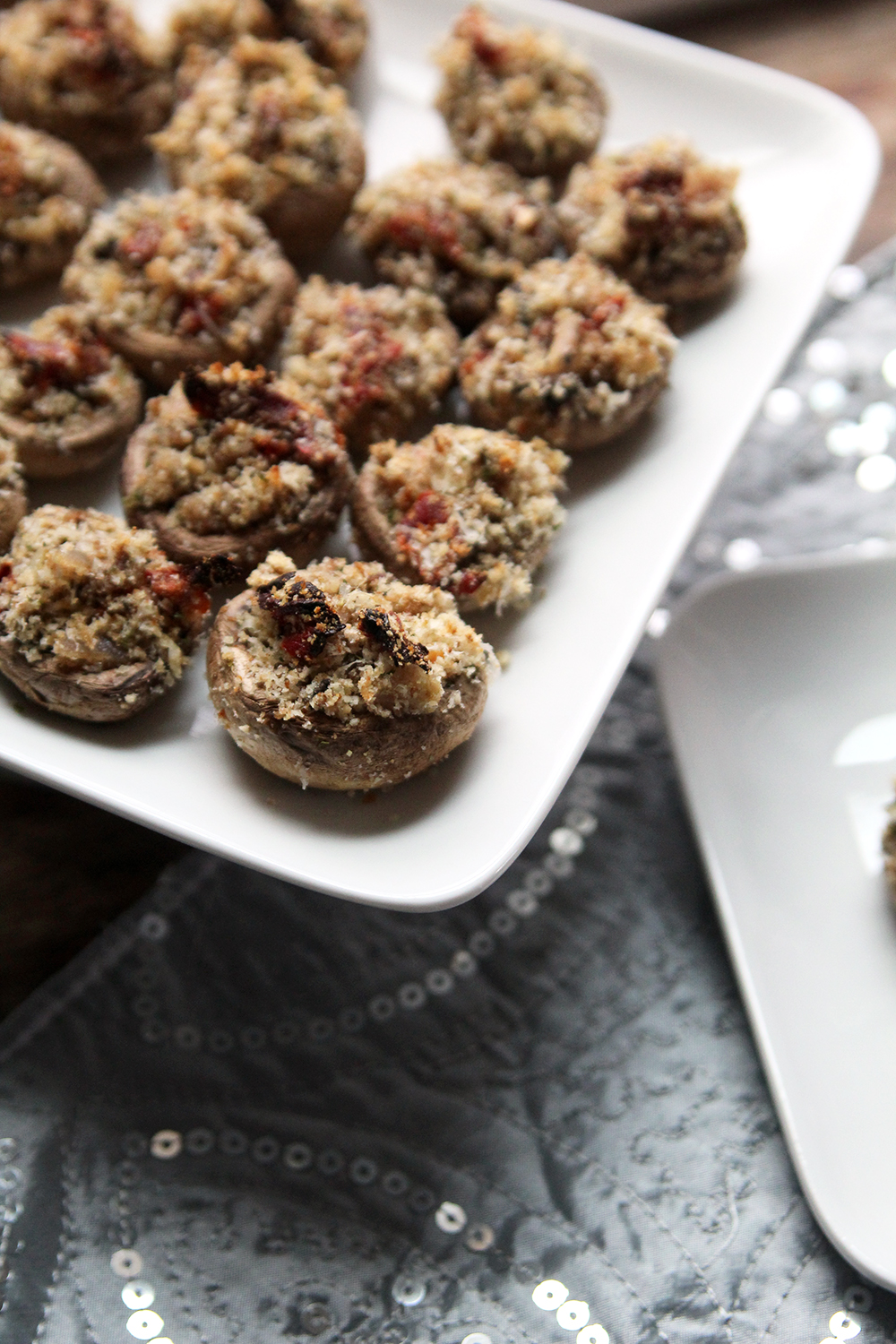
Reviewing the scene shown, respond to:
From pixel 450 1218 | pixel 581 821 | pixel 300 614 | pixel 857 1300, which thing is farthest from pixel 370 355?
pixel 857 1300

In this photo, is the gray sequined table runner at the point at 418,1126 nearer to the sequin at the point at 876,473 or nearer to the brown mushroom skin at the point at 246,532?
the brown mushroom skin at the point at 246,532

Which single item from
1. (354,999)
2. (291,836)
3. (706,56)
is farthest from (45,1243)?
(706,56)

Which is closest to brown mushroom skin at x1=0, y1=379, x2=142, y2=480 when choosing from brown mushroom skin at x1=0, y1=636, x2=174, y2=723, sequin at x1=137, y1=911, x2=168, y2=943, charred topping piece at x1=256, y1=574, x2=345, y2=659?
brown mushroom skin at x1=0, y1=636, x2=174, y2=723

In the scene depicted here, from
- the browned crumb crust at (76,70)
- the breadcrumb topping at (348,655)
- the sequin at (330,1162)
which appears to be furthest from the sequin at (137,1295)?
the browned crumb crust at (76,70)

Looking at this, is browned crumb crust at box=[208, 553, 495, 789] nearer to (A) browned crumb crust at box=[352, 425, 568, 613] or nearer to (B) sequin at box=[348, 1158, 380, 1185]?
(A) browned crumb crust at box=[352, 425, 568, 613]

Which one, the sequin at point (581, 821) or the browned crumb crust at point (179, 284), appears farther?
the sequin at point (581, 821)

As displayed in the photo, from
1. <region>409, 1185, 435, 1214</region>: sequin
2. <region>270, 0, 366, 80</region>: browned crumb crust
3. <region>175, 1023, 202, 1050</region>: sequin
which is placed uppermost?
<region>270, 0, 366, 80</region>: browned crumb crust

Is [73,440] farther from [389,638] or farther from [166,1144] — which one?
[166,1144]
